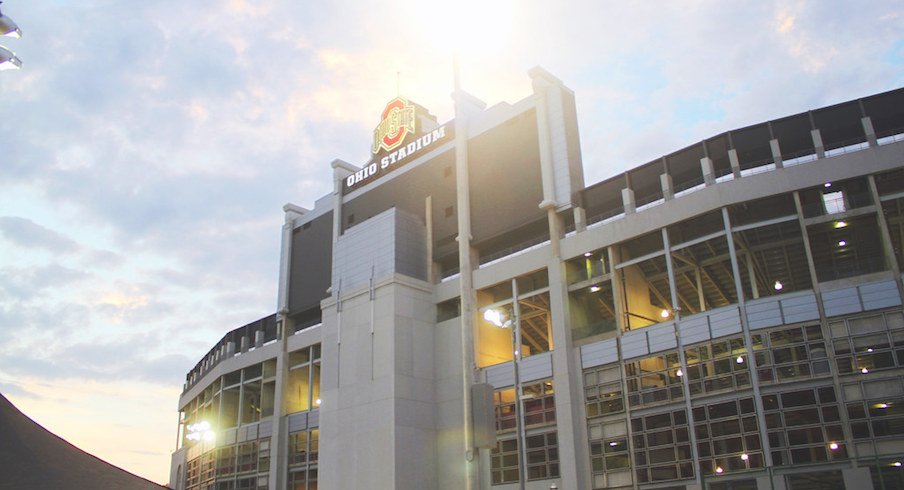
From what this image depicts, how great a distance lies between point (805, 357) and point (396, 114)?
3696 centimetres

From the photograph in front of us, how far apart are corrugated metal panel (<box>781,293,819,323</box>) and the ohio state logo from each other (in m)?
32.4

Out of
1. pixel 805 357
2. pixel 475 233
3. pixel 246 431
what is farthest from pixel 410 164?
pixel 805 357

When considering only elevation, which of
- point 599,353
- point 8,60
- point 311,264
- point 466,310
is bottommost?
point 466,310

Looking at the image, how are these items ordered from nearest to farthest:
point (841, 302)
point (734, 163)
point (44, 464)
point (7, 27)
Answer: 1. point (44, 464)
2. point (7, 27)
3. point (841, 302)
4. point (734, 163)

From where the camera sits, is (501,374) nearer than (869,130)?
No

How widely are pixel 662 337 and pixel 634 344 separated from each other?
1738 millimetres

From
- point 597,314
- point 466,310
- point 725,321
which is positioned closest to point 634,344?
point 725,321

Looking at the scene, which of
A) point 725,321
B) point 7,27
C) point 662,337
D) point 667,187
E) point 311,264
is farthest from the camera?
point 311,264

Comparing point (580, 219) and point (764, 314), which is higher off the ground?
point (580, 219)

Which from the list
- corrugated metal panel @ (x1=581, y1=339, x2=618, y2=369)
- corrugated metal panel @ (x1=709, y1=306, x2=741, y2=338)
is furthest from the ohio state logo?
corrugated metal panel @ (x1=709, y1=306, x2=741, y2=338)

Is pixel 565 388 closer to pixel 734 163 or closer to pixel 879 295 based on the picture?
pixel 734 163

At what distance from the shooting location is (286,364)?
6400cm

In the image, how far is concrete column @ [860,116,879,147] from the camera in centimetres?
3722

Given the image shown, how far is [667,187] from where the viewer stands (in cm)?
4250
